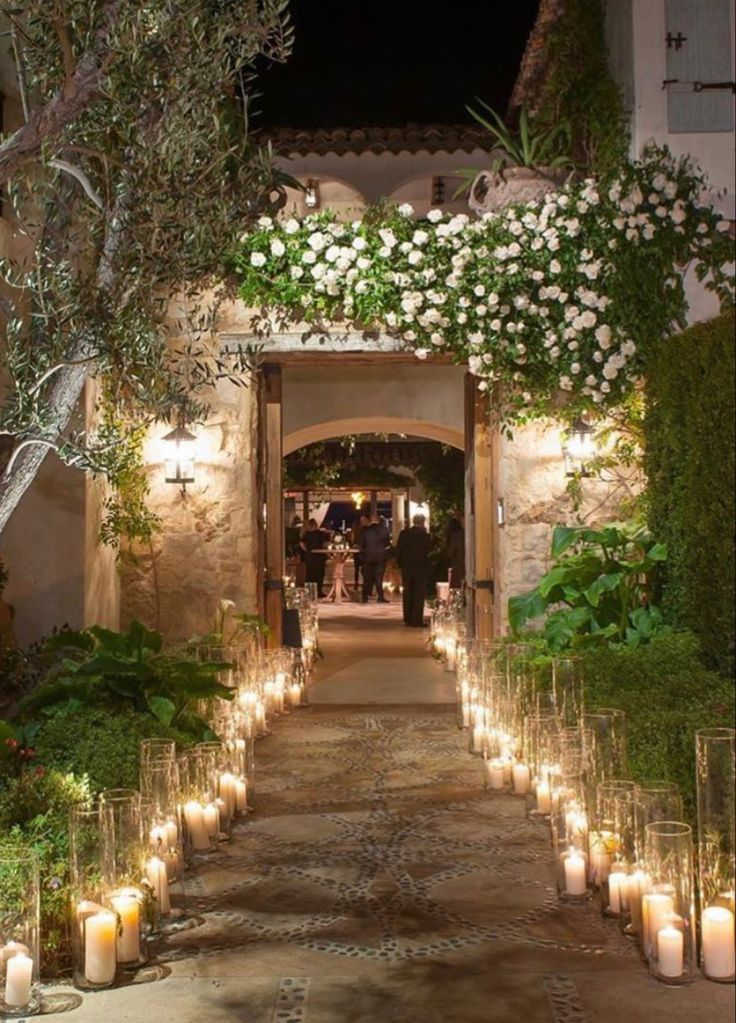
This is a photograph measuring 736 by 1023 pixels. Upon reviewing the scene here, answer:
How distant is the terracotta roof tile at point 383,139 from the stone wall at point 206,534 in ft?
15.8

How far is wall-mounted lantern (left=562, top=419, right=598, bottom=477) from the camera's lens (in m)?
8.80

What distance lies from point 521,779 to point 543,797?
48 cm

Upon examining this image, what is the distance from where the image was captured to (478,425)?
32.8 ft

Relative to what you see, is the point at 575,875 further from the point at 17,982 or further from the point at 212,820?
the point at 17,982

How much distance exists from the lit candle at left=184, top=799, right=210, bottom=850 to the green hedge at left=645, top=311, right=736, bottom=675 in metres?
2.61

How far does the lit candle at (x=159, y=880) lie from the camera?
424cm

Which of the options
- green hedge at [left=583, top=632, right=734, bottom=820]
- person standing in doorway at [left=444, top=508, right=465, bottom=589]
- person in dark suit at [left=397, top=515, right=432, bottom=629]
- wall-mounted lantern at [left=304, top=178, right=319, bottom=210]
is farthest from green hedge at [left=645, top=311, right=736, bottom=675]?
person standing in doorway at [left=444, top=508, right=465, bottom=589]

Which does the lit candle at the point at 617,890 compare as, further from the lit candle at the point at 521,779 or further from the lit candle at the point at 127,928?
the lit candle at the point at 521,779

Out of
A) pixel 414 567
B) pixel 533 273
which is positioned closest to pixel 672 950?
pixel 533 273

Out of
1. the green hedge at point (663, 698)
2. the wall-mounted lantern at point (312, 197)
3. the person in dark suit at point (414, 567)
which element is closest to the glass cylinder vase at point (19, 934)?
the green hedge at point (663, 698)

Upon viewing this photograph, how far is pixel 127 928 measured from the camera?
3.80m

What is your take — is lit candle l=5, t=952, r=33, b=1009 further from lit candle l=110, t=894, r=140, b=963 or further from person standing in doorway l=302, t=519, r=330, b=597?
person standing in doorway l=302, t=519, r=330, b=597

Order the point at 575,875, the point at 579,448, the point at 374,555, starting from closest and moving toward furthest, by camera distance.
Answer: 1. the point at 575,875
2. the point at 579,448
3. the point at 374,555

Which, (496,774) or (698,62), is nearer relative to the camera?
(496,774)
